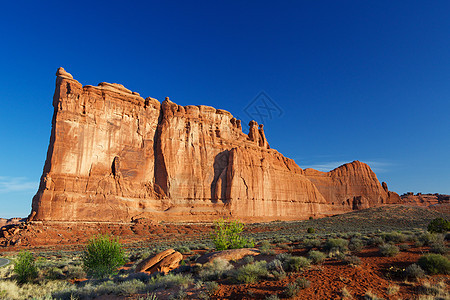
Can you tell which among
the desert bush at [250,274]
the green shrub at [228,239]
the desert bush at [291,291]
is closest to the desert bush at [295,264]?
the desert bush at [250,274]

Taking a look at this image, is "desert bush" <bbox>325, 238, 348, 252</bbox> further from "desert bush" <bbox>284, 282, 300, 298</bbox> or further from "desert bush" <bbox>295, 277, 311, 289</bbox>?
"desert bush" <bbox>284, 282, 300, 298</bbox>

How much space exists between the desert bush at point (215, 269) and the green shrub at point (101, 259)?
5303 millimetres

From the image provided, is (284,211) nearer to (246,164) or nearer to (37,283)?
(246,164)

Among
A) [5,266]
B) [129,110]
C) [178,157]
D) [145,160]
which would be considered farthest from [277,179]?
[5,266]

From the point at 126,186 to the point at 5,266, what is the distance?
101 ft

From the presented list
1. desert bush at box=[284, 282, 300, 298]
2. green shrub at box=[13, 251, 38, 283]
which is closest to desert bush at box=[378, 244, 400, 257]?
desert bush at box=[284, 282, 300, 298]

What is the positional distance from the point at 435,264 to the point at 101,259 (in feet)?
44.1

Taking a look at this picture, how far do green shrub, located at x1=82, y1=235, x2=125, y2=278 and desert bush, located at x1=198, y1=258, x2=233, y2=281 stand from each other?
530 centimetres

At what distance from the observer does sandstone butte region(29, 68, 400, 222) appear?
40219 mm

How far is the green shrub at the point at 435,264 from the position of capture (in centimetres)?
771

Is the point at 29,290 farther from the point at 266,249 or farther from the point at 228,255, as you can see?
the point at 266,249

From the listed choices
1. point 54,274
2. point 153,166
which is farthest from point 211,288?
point 153,166

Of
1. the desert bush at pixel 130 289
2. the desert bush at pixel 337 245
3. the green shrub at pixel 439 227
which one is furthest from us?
the green shrub at pixel 439 227

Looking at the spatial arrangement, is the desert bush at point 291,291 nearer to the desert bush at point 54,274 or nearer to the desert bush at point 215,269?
the desert bush at point 215,269
